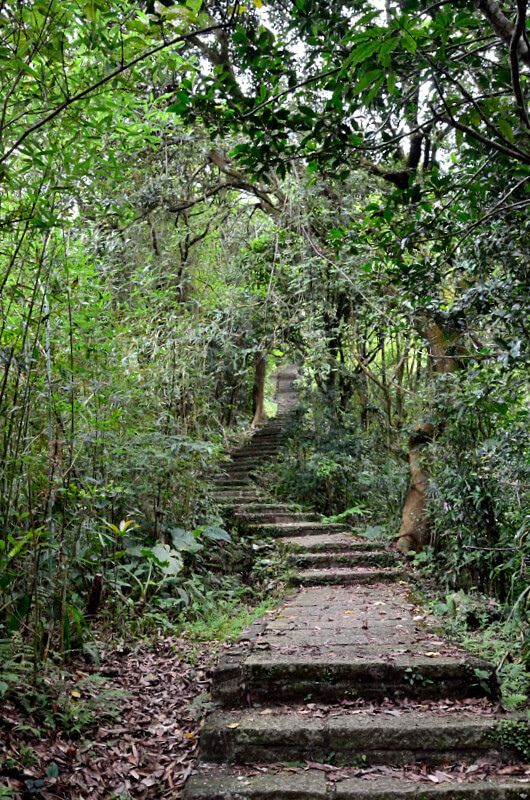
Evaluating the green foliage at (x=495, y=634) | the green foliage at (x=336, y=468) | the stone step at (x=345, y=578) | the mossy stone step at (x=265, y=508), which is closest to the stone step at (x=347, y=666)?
the green foliage at (x=495, y=634)

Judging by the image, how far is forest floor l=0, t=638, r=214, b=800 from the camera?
2096mm

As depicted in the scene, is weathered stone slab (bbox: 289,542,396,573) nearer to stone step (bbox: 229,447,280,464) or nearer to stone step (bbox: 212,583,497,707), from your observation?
stone step (bbox: 212,583,497,707)

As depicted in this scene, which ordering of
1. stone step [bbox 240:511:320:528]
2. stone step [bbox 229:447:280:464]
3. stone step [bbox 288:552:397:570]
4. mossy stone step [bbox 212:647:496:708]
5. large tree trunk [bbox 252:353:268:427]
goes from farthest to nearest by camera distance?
large tree trunk [bbox 252:353:268:427] < stone step [bbox 229:447:280:464] < stone step [bbox 240:511:320:528] < stone step [bbox 288:552:397:570] < mossy stone step [bbox 212:647:496:708]

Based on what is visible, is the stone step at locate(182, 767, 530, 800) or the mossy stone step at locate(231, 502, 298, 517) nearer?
the stone step at locate(182, 767, 530, 800)

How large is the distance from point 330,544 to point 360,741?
125 inches

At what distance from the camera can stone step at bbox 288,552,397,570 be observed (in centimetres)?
536

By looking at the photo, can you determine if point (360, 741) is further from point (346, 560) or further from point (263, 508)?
point (263, 508)

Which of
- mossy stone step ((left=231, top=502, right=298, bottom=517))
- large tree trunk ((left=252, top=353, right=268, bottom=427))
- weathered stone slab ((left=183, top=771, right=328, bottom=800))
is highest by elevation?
large tree trunk ((left=252, top=353, right=268, bottom=427))

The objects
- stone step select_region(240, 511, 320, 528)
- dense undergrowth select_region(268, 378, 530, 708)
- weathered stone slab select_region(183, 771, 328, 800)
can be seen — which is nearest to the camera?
weathered stone slab select_region(183, 771, 328, 800)

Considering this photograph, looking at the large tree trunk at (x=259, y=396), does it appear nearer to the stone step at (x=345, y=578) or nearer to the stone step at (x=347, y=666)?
the stone step at (x=345, y=578)

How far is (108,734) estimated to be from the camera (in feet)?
8.30

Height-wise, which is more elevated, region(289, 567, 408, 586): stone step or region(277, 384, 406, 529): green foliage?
region(277, 384, 406, 529): green foliage

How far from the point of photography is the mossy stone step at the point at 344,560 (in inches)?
211

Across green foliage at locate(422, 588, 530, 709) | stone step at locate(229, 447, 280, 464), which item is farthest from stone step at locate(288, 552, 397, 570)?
stone step at locate(229, 447, 280, 464)
